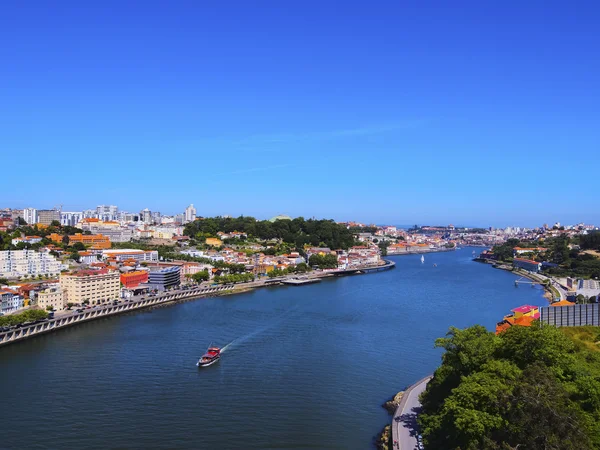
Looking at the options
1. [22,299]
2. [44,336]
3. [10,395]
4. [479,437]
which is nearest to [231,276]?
[22,299]

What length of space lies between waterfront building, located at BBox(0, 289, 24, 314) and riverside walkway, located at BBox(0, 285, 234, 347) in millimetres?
1073

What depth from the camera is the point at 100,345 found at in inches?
310

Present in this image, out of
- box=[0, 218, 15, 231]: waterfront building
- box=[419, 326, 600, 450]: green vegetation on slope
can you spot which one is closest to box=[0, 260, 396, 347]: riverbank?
box=[419, 326, 600, 450]: green vegetation on slope

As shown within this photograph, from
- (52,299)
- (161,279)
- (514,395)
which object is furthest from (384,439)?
(161,279)

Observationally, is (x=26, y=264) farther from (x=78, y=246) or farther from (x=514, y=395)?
(x=514, y=395)

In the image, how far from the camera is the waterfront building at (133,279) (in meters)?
13.3

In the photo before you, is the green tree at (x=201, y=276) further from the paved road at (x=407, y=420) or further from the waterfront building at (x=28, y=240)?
the paved road at (x=407, y=420)

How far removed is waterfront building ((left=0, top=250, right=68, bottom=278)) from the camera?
1399cm

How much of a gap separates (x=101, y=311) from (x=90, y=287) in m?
1.01

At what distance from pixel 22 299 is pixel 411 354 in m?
7.60

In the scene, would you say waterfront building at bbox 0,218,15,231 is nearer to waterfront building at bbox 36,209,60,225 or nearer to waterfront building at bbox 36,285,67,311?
waterfront building at bbox 36,209,60,225

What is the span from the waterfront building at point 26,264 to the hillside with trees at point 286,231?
10.9 m

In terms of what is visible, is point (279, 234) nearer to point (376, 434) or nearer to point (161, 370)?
point (161, 370)

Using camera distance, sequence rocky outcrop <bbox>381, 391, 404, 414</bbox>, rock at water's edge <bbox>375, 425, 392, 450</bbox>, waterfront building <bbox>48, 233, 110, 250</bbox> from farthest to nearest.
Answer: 1. waterfront building <bbox>48, 233, 110, 250</bbox>
2. rocky outcrop <bbox>381, 391, 404, 414</bbox>
3. rock at water's edge <bbox>375, 425, 392, 450</bbox>
